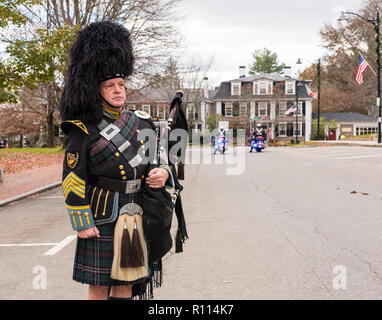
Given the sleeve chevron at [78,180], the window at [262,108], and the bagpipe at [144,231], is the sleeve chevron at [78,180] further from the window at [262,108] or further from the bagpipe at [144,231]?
the window at [262,108]

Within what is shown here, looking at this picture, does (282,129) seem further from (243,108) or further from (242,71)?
(242,71)

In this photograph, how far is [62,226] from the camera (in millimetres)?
7660

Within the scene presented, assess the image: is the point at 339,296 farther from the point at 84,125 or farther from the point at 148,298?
the point at 84,125

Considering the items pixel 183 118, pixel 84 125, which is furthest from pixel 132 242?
pixel 183 118

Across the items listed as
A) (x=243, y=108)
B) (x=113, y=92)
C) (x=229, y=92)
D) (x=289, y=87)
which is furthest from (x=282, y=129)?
(x=113, y=92)

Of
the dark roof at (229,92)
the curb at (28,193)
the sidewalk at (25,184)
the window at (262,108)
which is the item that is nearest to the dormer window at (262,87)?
the dark roof at (229,92)

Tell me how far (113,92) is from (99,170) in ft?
1.66

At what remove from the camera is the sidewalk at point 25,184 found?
37.2 ft

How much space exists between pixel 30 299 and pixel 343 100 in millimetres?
61591

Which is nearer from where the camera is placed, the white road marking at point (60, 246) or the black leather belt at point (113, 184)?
the black leather belt at point (113, 184)

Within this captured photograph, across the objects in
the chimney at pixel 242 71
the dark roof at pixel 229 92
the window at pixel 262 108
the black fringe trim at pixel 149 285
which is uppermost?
the chimney at pixel 242 71

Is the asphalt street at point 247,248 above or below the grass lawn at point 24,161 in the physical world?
above

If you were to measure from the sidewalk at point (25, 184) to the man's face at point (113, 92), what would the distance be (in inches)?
329

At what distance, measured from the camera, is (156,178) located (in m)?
2.72
